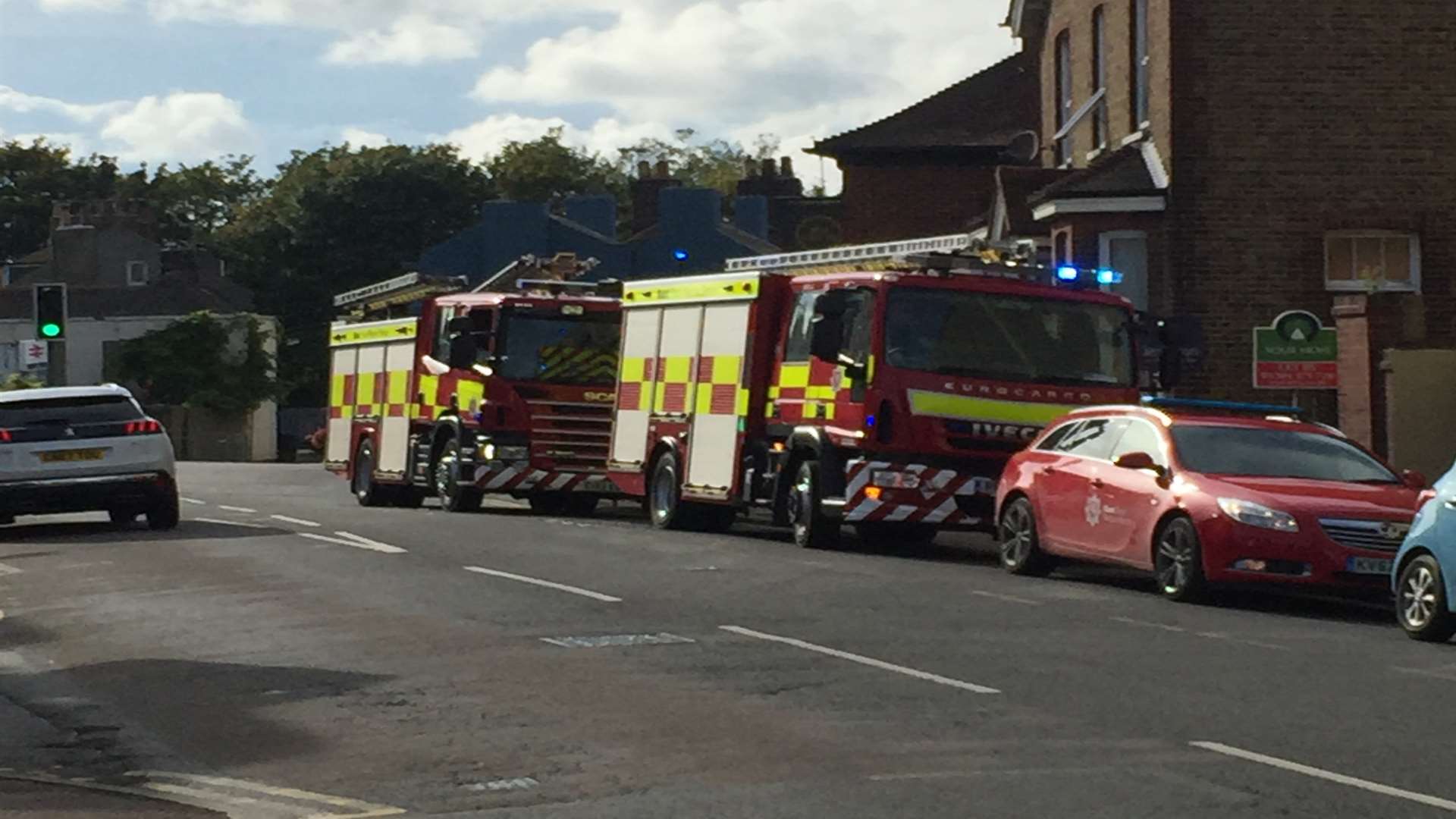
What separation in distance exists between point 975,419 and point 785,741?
1250 centimetres

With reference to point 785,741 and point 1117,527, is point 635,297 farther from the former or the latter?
point 785,741

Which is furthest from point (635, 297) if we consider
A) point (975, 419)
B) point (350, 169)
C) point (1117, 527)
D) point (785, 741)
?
point (350, 169)

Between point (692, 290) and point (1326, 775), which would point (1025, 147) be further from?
point (1326, 775)

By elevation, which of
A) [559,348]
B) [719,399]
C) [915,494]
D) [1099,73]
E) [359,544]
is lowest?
[359,544]

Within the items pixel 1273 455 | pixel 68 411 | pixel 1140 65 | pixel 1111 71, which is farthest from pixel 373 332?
pixel 1273 455

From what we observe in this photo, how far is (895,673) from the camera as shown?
1283 cm

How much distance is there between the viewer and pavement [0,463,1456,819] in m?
9.27

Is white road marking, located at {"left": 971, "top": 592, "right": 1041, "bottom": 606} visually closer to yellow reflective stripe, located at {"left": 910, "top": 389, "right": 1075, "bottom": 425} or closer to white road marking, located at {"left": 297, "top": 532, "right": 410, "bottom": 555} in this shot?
yellow reflective stripe, located at {"left": 910, "top": 389, "right": 1075, "bottom": 425}

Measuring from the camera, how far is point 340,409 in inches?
1470

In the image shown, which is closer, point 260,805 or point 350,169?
point 260,805

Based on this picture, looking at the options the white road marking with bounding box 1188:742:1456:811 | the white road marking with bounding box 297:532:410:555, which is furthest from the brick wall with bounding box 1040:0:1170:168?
the white road marking with bounding box 1188:742:1456:811

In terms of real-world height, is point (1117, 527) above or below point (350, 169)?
below

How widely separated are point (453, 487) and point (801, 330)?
318 inches

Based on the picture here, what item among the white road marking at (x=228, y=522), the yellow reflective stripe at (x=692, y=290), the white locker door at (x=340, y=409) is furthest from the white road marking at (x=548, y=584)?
the white locker door at (x=340, y=409)
